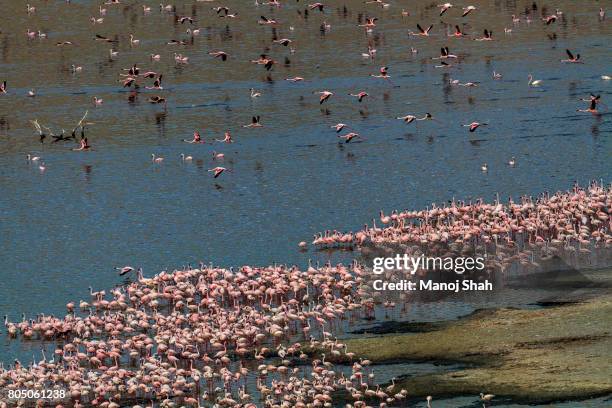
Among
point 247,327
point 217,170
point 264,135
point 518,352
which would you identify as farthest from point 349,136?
point 518,352

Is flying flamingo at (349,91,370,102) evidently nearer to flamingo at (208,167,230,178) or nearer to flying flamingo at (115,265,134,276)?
flamingo at (208,167,230,178)

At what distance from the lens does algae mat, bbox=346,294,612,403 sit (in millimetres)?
36812

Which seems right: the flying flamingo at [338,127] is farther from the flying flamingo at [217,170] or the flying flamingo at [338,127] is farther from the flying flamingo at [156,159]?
the flying flamingo at [156,159]

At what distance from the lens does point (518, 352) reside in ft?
129

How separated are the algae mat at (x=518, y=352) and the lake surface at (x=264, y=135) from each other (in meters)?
9.80

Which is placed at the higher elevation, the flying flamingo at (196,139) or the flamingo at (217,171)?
the flying flamingo at (196,139)

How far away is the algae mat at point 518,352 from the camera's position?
3681 cm

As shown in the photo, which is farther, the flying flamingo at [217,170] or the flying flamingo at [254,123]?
the flying flamingo at [254,123]

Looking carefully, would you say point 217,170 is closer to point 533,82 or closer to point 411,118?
point 411,118

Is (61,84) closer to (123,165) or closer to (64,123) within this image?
(64,123)

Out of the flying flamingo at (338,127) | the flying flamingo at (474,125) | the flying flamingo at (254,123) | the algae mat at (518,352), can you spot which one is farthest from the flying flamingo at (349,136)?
the algae mat at (518,352)

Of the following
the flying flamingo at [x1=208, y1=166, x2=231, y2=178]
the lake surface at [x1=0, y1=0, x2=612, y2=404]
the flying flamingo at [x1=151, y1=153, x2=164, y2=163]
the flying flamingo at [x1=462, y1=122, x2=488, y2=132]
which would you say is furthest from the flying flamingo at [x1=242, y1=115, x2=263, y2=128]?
the flying flamingo at [x1=462, y1=122, x2=488, y2=132]

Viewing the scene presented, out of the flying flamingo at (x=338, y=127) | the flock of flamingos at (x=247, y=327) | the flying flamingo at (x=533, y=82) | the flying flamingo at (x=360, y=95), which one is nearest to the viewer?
the flock of flamingos at (x=247, y=327)

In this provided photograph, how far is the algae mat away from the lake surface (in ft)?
32.2
